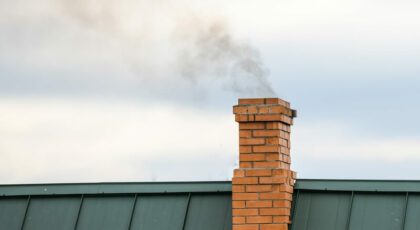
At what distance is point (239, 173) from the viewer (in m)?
11.3

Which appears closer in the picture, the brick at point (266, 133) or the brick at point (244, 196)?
the brick at point (244, 196)

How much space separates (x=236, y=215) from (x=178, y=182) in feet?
3.97

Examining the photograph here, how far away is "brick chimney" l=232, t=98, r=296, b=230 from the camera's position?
36.4 feet

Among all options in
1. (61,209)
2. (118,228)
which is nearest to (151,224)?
(118,228)

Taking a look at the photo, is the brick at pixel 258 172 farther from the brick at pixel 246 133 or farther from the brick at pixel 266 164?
the brick at pixel 246 133

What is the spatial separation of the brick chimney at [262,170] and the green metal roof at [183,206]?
513mm

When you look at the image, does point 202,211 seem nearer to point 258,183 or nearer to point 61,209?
point 258,183

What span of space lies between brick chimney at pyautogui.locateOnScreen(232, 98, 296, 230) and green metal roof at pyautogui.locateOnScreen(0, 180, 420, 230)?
513mm

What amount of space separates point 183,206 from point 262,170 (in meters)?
1.43

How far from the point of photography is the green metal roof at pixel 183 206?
37.0 feet

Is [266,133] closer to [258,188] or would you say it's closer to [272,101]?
[272,101]

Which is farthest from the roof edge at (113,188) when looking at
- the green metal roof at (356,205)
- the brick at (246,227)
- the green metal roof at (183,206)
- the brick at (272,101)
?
the brick at (272,101)

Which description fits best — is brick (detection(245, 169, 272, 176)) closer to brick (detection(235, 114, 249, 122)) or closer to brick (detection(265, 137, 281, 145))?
brick (detection(265, 137, 281, 145))

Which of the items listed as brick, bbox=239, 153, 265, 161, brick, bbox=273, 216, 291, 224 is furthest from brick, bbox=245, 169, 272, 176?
brick, bbox=273, 216, 291, 224
